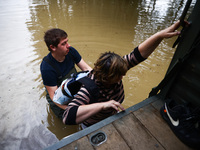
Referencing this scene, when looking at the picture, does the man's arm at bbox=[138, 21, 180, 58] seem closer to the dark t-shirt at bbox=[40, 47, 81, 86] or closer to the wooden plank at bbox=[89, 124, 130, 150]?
the wooden plank at bbox=[89, 124, 130, 150]

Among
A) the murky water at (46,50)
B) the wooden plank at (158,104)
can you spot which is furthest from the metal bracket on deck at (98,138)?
the murky water at (46,50)

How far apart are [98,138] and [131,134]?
31 cm

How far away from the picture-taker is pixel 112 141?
3.70 ft

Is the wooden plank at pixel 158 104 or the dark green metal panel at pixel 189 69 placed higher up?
the dark green metal panel at pixel 189 69

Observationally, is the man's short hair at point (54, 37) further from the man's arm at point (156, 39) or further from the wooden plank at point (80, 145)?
the wooden plank at point (80, 145)

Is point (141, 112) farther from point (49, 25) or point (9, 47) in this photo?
point (49, 25)

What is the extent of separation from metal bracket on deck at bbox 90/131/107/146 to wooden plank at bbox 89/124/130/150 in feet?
0.07

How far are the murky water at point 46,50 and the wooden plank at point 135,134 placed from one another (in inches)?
68.5

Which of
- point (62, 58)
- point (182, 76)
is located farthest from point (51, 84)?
point (182, 76)

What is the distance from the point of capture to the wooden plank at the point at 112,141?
3.57 ft

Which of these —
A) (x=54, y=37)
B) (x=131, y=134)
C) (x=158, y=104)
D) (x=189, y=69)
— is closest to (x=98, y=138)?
(x=131, y=134)

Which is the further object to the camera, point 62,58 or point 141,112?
point 62,58

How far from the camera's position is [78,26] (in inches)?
258

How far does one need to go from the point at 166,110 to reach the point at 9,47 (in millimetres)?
5973
